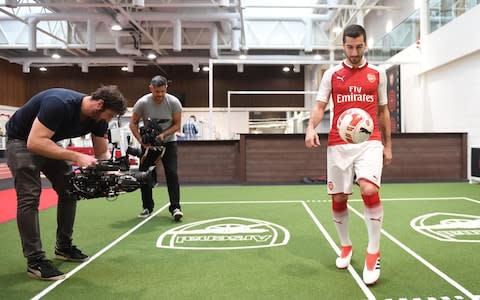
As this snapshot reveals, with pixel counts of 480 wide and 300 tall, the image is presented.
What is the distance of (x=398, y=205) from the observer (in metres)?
6.05

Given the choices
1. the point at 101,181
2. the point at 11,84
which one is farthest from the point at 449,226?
the point at 11,84

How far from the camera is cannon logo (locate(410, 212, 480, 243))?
3.91 meters

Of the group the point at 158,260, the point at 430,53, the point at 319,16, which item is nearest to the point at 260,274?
the point at 158,260

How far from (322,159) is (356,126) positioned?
7.63m

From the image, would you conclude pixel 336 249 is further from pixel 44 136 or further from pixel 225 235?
pixel 44 136

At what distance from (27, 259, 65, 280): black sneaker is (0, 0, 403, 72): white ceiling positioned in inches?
451

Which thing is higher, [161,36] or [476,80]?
[161,36]

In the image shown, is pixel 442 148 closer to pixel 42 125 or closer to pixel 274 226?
pixel 274 226

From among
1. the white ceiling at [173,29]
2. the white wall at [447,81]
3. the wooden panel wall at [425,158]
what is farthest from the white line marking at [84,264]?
the white ceiling at [173,29]

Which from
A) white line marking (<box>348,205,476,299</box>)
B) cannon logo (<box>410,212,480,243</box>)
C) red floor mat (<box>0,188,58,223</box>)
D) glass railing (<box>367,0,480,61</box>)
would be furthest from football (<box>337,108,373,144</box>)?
glass railing (<box>367,0,480,61</box>)

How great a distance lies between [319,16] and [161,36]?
23.0 ft

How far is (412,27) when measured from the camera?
1266 cm

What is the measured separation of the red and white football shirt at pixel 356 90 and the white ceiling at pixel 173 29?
10.9 metres

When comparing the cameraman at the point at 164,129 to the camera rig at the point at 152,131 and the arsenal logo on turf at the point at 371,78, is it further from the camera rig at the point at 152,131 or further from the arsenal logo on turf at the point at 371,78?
the arsenal logo on turf at the point at 371,78
